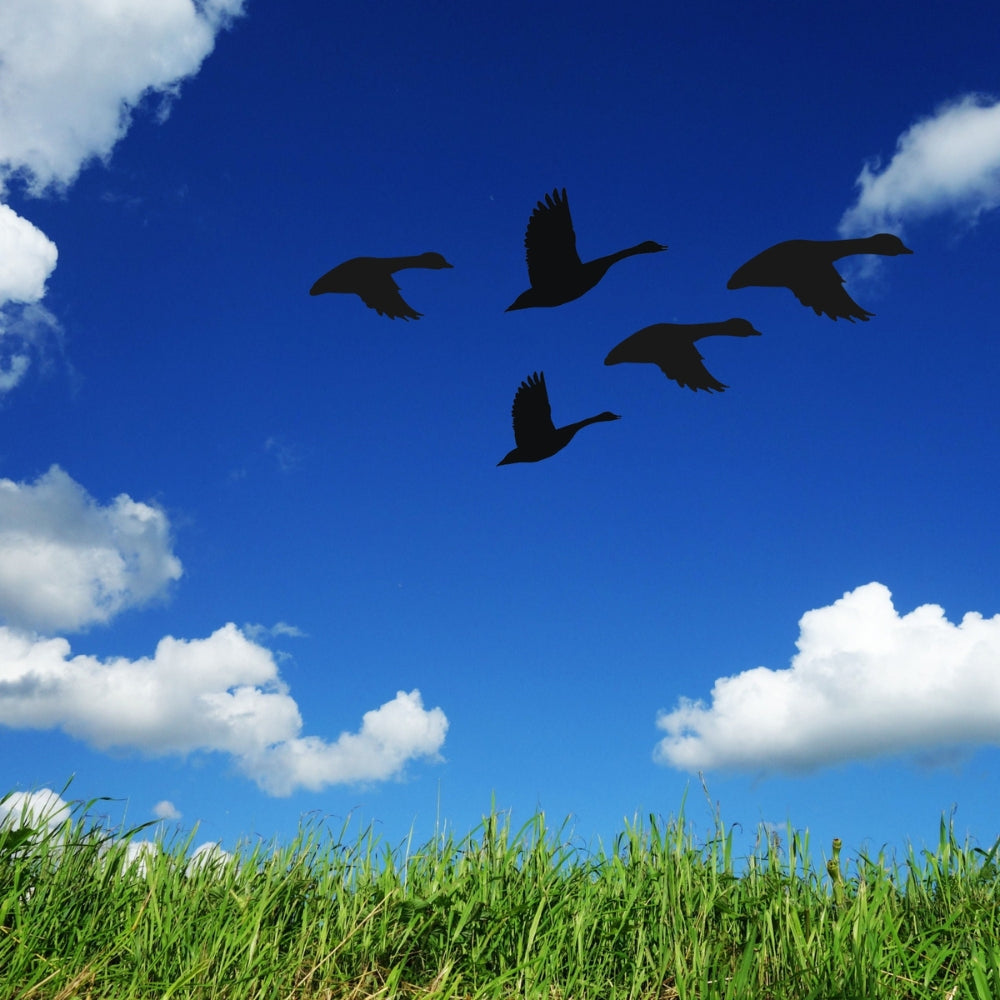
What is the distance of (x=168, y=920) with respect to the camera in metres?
3.88

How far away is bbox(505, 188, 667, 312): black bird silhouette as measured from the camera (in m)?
4.81

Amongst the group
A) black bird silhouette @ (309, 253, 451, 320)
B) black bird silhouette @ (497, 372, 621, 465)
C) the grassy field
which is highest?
black bird silhouette @ (309, 253, 451, 320)

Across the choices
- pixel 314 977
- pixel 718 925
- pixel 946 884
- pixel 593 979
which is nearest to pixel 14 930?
pixel 314 977

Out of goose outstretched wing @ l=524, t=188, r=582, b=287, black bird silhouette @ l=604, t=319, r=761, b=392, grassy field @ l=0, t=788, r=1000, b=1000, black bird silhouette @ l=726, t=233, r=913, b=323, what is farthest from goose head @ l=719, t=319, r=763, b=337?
grassy field @ l=0, t=788, r=1000, b=1000

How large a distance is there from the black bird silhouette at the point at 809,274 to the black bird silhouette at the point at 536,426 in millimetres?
1062

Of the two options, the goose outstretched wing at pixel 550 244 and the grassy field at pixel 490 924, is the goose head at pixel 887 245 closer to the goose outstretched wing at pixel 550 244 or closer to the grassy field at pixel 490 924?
the goose outstretched wing at pixel 550 244

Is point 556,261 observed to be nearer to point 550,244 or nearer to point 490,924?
point 550,244

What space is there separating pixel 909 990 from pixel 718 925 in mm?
886

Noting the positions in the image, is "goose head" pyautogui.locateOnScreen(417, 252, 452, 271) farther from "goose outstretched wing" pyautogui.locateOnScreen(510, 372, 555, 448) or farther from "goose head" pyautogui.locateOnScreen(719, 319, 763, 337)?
"goose head" pyautogui.locateOnScreen(719, 319, 763, 337)

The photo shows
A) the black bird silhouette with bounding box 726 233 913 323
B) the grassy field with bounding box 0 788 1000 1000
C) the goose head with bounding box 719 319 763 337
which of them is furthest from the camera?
the goose head with bounding box 719 319 763 337

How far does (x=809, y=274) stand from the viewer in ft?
15.5

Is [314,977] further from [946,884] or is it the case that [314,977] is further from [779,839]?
[946,884]

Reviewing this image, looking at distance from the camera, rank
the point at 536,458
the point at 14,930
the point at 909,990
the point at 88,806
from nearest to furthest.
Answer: the point at 909,990, the point at 14,930, the point at 88,806, the point at 536,458

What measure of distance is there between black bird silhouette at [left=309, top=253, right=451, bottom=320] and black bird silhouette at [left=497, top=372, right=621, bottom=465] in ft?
3.10
